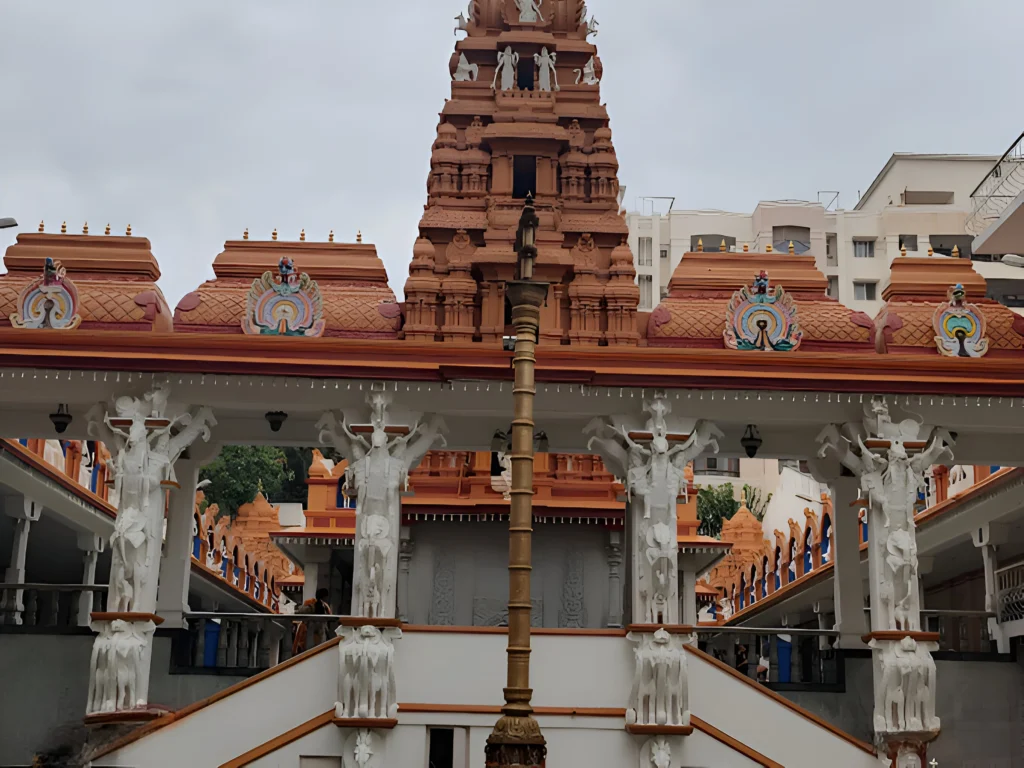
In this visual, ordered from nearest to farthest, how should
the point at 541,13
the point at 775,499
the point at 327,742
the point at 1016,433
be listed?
the point at 327,742, the point at 1016,433, the point at 541,13, the point at 775,499

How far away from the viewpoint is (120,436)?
15.7m

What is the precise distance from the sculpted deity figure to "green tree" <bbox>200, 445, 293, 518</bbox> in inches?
1349

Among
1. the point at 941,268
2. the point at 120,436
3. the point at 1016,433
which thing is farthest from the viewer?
the point at 941,268

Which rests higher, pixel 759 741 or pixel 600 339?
pixel 600 339

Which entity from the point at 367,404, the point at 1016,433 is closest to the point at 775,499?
the point at 1016,433

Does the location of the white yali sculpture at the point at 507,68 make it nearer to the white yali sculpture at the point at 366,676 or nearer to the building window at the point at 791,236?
the white yali sculpture at the point at 366,676

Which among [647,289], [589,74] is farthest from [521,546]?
[647,289]

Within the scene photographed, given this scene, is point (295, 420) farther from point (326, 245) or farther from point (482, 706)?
point (482, 706)

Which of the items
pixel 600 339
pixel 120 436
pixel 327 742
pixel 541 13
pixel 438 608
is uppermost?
pixel 541 13

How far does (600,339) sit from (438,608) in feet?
16.4

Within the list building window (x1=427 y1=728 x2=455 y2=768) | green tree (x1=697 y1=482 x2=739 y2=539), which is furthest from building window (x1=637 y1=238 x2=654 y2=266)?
A: building window (x1=427 y1=728 x2=455 y2=768)

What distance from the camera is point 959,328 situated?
17.2 metres

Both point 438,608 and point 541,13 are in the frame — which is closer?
point 438,608

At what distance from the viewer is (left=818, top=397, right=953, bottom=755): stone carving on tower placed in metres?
14.9
